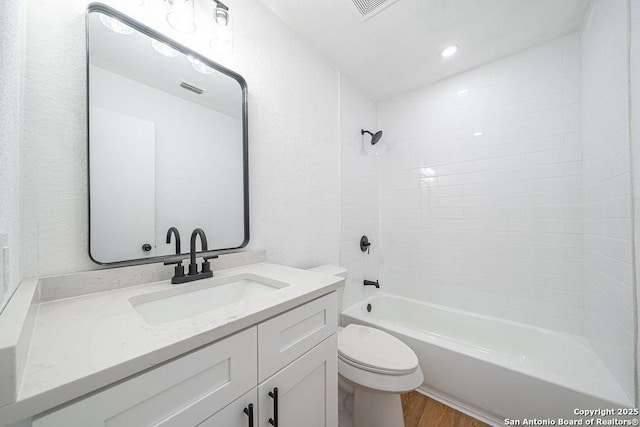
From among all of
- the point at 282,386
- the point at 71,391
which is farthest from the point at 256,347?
the point at 71,391

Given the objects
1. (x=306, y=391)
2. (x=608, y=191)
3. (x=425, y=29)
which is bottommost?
(x=306, y=391)

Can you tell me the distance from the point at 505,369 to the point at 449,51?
210cm

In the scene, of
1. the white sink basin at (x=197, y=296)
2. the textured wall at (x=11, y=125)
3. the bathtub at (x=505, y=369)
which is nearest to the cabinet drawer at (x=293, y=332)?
the white sink basin at (x=197, y=296)

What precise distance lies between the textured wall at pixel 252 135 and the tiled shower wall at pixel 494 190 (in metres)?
0.83

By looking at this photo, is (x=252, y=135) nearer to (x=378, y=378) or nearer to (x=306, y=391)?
(x=306, y=391)

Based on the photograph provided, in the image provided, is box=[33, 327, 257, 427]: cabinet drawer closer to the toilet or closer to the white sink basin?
the white sink basin

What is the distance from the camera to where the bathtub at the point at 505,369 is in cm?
113

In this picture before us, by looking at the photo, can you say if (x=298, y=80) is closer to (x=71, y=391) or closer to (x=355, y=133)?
(x=355, y=133)

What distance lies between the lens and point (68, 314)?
611 mm

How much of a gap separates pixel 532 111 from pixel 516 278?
1.23 metres

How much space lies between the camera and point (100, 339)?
48cm

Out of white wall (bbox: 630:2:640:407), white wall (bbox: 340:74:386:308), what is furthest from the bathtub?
white wall (bbox: 340:74:386:308)

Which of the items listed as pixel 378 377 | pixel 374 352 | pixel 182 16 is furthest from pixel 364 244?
pixel 182 16

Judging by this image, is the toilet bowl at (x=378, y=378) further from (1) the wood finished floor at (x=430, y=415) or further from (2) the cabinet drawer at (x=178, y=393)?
(2) the cabinet drawer at (x=178, y=393)
